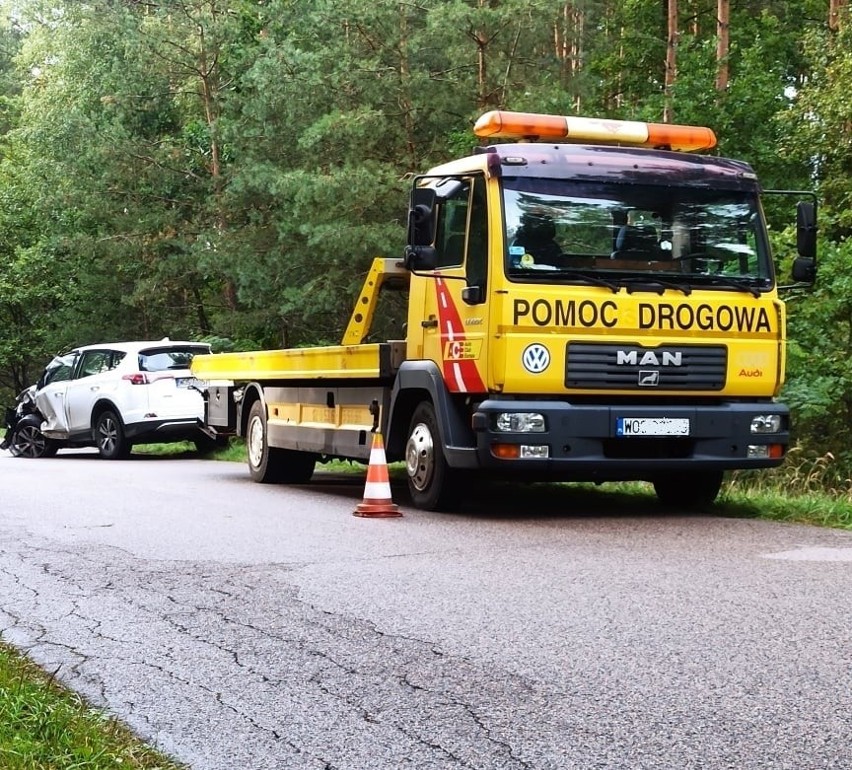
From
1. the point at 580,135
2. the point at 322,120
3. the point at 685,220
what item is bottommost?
the point at 685,220

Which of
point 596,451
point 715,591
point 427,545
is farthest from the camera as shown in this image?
point 596,451

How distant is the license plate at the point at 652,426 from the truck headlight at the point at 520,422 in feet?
2.00

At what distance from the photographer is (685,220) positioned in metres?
11.0

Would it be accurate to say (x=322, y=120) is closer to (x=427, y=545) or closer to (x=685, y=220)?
(x=685, y=220)

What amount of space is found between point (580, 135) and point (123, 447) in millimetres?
11678

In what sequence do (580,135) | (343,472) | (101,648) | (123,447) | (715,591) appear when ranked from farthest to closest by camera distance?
1. (123,447)
2. (343,472)
3. (580,135)
4. (715,591)
5. (101,648)

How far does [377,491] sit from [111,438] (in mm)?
11454

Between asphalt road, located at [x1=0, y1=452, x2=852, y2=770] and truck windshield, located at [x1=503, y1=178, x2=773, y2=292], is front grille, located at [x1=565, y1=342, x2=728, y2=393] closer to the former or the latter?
truck windshield, located at [x1=503, y1=178, x2=773, y2=292]

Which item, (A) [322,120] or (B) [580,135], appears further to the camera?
(A) [322,120]

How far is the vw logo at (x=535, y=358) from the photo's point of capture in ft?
33.7

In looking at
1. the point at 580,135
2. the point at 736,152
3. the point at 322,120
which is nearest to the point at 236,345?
the point at 322,120

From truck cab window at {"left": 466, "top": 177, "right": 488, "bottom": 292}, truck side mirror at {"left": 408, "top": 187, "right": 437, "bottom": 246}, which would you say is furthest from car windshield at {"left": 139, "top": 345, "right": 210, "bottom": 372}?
truck cab window at {"left": 466, "top": 177, "right": 488, "bottom": 292}

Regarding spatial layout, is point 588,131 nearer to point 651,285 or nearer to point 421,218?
point 651,285

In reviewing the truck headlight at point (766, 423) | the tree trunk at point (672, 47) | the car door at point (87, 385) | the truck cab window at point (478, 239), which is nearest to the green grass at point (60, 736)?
the truck cab window at point (478, 239)
